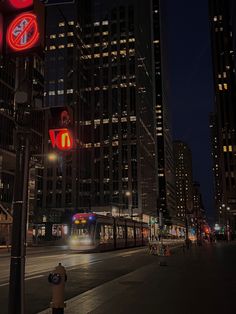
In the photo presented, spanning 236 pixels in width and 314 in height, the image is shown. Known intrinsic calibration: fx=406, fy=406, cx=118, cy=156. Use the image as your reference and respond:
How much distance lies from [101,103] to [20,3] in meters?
132

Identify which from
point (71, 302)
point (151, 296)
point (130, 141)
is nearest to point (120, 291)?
point (151, 296)

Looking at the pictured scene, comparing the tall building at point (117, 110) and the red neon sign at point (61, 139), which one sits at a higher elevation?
the tall building at point (117, 110)

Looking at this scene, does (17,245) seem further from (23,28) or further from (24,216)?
(23,28)

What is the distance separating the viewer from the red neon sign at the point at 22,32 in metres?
6.31

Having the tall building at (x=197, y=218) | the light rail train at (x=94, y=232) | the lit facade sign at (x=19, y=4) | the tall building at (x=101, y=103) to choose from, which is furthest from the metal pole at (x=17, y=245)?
the tall building at (x=101, y=103)

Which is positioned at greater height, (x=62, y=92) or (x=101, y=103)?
(x=62, y=92)

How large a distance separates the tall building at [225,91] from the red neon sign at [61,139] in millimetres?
128966

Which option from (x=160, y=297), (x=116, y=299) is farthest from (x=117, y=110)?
(x=116, y=299)

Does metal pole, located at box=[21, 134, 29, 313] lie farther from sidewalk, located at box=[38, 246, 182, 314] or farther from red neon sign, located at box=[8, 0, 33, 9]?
sidewalk, located at box=[38, 246, 182, 314]

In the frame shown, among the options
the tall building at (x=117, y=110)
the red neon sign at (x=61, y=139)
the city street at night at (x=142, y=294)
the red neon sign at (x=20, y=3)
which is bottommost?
the city street at night at (x=142, y=294)

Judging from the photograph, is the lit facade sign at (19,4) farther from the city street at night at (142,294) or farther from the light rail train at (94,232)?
the light rail train at (94,232)

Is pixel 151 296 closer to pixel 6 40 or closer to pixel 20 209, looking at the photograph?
pixel 20 209

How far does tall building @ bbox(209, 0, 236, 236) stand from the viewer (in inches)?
5399

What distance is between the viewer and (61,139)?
7.34m
